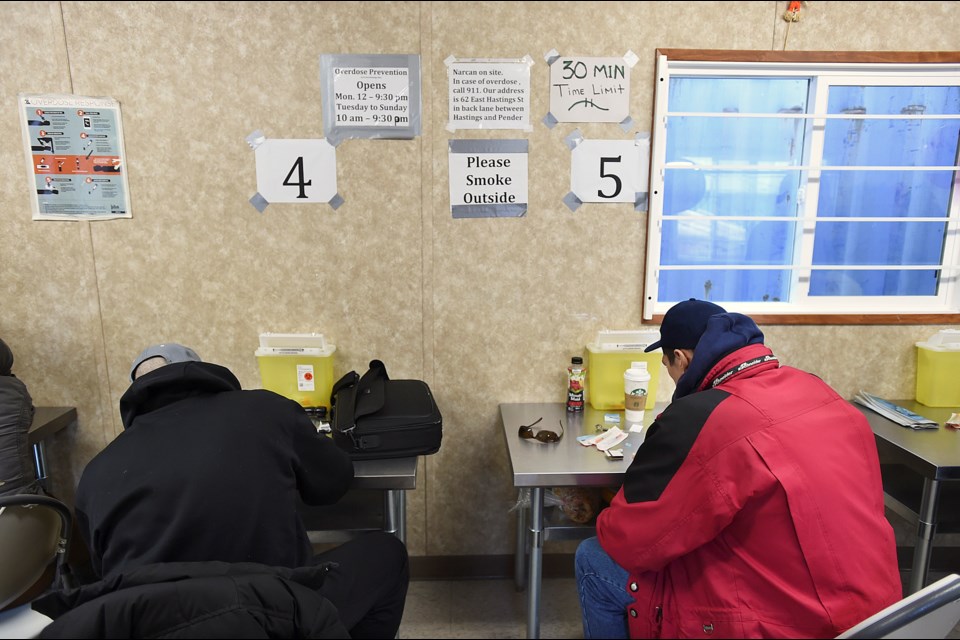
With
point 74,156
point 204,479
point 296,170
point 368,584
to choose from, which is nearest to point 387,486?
point 368,584

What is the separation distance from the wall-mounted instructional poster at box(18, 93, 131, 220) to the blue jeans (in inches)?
76.9

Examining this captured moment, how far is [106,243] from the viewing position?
212 centimetres

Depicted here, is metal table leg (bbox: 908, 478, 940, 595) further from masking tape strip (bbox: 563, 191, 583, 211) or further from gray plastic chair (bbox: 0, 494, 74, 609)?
gray plastic chair (bbox: 0, 494, 74, 609)

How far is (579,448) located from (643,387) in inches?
14.4

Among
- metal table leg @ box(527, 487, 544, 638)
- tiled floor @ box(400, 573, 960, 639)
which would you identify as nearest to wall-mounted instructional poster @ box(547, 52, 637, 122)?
metal table leg @ box(527, 487, 544, 638)

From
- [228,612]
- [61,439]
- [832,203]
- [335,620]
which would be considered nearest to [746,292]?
[832,203]

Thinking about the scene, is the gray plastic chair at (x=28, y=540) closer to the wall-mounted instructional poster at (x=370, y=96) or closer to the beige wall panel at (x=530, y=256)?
the beige wall panel at (x=530, y=256)

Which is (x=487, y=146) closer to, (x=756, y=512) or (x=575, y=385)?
(x=575, y=385)

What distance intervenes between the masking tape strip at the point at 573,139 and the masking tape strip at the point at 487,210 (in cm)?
26

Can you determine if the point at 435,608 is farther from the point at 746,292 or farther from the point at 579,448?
the point at 746,292

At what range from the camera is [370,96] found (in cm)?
205

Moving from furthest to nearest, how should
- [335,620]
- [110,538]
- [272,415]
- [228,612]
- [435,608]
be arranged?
1. [435,608]
2. [272,415]
3. [110,538]
4. [335,620]
5. [228,612]

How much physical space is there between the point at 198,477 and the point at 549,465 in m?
0.94

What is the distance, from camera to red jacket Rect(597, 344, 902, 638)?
3.95 ft
